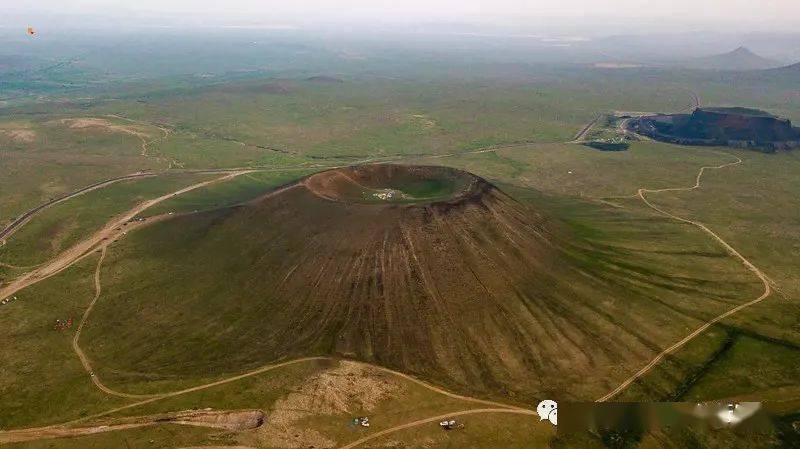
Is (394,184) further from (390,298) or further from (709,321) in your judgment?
(709,321)

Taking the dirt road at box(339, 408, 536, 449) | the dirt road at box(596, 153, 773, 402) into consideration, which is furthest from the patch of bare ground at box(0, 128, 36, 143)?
the dirt road at box(596, 153, 773, 402)

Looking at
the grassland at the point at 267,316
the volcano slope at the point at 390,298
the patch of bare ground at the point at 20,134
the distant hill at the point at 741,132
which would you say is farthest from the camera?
the distant hill at the point at 741,132

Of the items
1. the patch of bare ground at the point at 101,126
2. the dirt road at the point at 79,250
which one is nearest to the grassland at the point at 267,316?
the dirt road at the point at 79,250

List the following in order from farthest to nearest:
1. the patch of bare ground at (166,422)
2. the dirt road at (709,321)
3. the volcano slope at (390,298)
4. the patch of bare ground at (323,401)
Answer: the volcano slope at (390,298), the dirt road at (709,321), the patch of bare ground at (166,422), the patch of bare ground at (323,401)

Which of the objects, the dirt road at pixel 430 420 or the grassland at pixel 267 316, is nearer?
the dirt road at pixel 430 420

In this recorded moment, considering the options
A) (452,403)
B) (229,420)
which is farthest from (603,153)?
(229,420)

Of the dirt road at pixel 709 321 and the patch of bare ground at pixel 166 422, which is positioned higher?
the dirt road at pixel 709 321

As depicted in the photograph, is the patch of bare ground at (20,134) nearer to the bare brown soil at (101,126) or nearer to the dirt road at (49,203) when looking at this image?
the bare brown soil at (101,126)

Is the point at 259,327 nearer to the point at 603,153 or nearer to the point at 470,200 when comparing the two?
the point at 470,200
